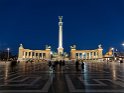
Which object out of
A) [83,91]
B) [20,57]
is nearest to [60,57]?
[20,57]

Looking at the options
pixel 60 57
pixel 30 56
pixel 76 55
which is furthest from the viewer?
pixel 76 55

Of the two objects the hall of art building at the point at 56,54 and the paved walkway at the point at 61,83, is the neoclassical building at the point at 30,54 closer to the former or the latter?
the hall of art building at the point at 56,54

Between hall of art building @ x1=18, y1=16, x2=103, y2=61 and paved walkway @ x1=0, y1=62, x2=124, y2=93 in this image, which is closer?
paved walkway @ x1=0, y1=62, x2=124, y2=93

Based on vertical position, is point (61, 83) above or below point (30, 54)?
below

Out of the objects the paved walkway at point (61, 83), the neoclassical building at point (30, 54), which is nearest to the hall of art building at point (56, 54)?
the neoclassical building at point (30, 54)

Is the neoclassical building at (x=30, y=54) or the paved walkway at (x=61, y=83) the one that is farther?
the neoclassical building at (x=30, y=54)

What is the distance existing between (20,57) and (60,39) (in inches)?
1479

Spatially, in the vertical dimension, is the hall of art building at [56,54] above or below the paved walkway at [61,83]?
above

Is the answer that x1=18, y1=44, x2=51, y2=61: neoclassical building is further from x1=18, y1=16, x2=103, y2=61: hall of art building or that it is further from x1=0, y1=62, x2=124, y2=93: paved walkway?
x1=0, y1=62, x2=124, y2=93: paved walkway

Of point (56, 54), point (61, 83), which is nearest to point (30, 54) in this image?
point (56, 54)

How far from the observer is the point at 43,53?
7692 inches

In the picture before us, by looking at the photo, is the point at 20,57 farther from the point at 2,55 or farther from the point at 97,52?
the point at 97,52

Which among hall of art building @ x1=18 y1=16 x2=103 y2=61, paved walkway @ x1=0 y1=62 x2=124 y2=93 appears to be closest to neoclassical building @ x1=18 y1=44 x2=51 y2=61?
hall of art building @ x1=18 y1=16 x2=103 y2=61

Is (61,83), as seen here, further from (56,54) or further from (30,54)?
(30,54)
